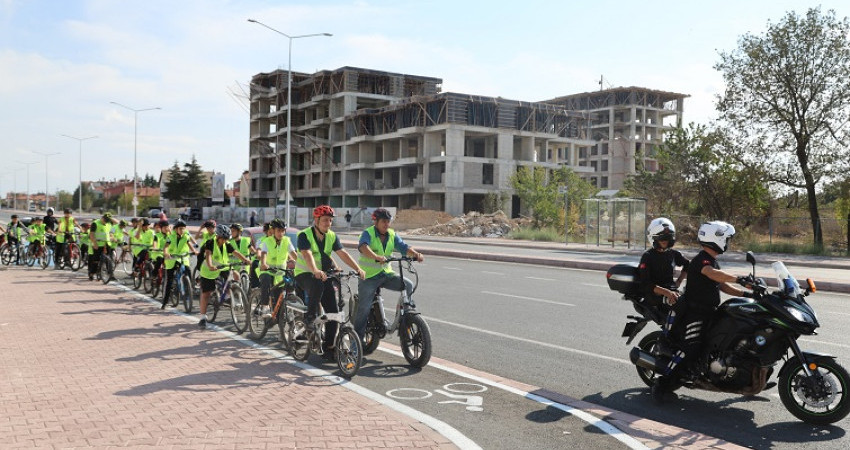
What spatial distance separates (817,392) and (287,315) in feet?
17.7

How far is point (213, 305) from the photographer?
10.7 meters

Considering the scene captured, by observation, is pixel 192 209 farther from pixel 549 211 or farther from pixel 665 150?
pixel 665 150

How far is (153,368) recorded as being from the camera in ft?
24.0

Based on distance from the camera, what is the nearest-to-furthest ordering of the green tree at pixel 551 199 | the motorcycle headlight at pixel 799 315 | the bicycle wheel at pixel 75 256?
the motorcycle headlight at pixel 799 315, the bicycle wheel at pixel 75 256, the green tree at pixel 551 199

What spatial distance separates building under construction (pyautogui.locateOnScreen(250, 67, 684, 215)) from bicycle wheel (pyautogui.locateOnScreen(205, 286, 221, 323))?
183 feet

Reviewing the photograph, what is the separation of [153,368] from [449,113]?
61780 mm

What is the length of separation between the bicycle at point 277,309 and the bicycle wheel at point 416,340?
128 cm

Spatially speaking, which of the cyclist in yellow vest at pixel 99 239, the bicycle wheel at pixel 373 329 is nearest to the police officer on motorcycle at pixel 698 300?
the bicycle wheel at pixel 373 329

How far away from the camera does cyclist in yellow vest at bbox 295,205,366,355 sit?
25.0 ft

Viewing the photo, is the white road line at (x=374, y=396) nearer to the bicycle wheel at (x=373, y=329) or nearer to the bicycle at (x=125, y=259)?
the bicycle wheel at (x=373, y=329)

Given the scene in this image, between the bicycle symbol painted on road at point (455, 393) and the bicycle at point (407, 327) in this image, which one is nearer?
the bicycle symbol painted on road at point (455, 393)

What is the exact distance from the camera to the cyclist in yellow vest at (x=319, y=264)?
7.63 metres

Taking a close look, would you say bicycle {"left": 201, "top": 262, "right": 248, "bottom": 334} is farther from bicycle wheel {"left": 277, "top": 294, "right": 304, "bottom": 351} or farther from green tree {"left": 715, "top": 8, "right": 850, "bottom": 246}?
green tree {"left": 715, "top": 8, "right": 850, "bottom": 246}

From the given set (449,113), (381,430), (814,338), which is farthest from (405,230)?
(381,430)
